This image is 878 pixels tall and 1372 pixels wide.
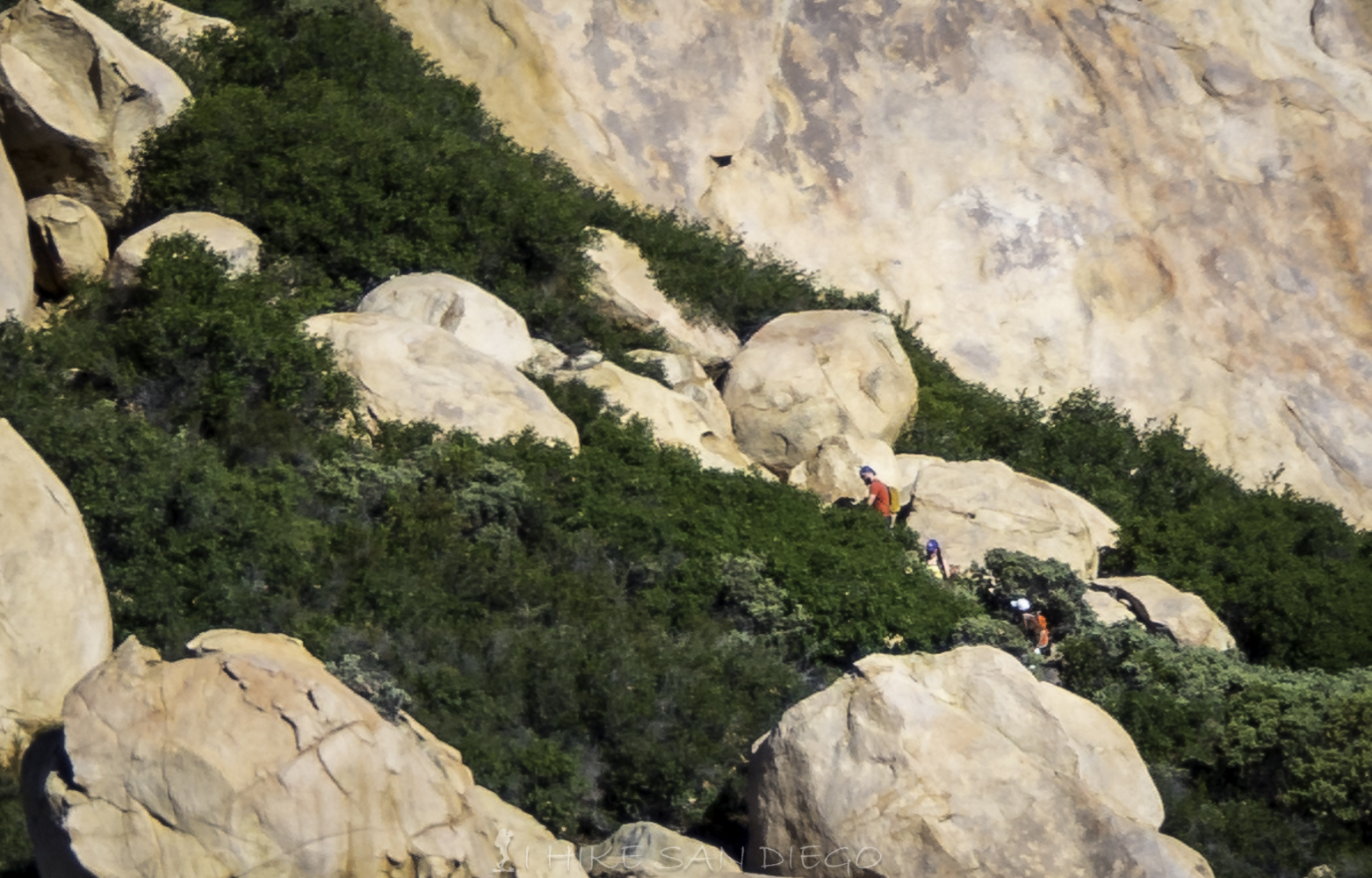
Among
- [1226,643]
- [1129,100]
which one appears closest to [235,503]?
[1226,643]

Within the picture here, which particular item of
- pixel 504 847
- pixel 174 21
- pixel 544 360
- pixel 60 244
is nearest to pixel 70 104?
pixel 60 244

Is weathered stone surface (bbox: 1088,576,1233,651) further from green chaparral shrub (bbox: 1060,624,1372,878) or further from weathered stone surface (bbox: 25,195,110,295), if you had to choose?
weathered stone surface (bbox: 25,195,110,295)

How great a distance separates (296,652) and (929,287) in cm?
2177

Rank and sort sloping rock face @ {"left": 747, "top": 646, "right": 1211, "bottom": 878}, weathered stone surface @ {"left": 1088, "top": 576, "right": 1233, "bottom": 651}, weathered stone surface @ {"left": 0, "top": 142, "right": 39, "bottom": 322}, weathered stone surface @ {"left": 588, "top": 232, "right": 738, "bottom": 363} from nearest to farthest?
sloping rock face @ {"left": 747, "top": 646, "right": 1211, "bottom": 878} < weathered stone surface @ {"left": 0, "top": 142, "right": 39, "bottom": 322} < weathered stone surface @ {"left": 1088, "top": 576, "right": 1233, "bottom": 651} < weathered stone surface @ {"left": 588, "top": 232, "right": 738, "bottom": 363}

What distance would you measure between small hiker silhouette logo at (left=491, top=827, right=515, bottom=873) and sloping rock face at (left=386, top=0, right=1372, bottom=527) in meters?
19.6

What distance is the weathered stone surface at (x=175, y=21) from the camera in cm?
2539

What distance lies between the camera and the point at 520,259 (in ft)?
80.6

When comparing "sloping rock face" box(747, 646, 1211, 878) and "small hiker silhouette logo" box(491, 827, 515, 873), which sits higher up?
"sloping rock face" box(747, 646, 1211, 878)

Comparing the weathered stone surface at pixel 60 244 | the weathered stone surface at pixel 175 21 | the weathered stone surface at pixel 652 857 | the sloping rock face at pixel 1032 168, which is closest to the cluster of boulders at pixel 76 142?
the weathered stone surface at pixel 60 244

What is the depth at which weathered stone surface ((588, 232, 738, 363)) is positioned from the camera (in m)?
25.3

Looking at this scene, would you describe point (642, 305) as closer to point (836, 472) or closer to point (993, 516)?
point (836, 472)

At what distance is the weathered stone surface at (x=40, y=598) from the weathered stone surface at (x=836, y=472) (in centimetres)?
1113

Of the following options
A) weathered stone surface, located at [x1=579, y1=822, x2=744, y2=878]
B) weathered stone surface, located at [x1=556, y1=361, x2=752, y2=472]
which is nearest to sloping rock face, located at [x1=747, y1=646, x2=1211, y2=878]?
weathered stone surface, located at [x1=579, y1=822, x2=744, y2=878]

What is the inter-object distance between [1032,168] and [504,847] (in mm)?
24539
